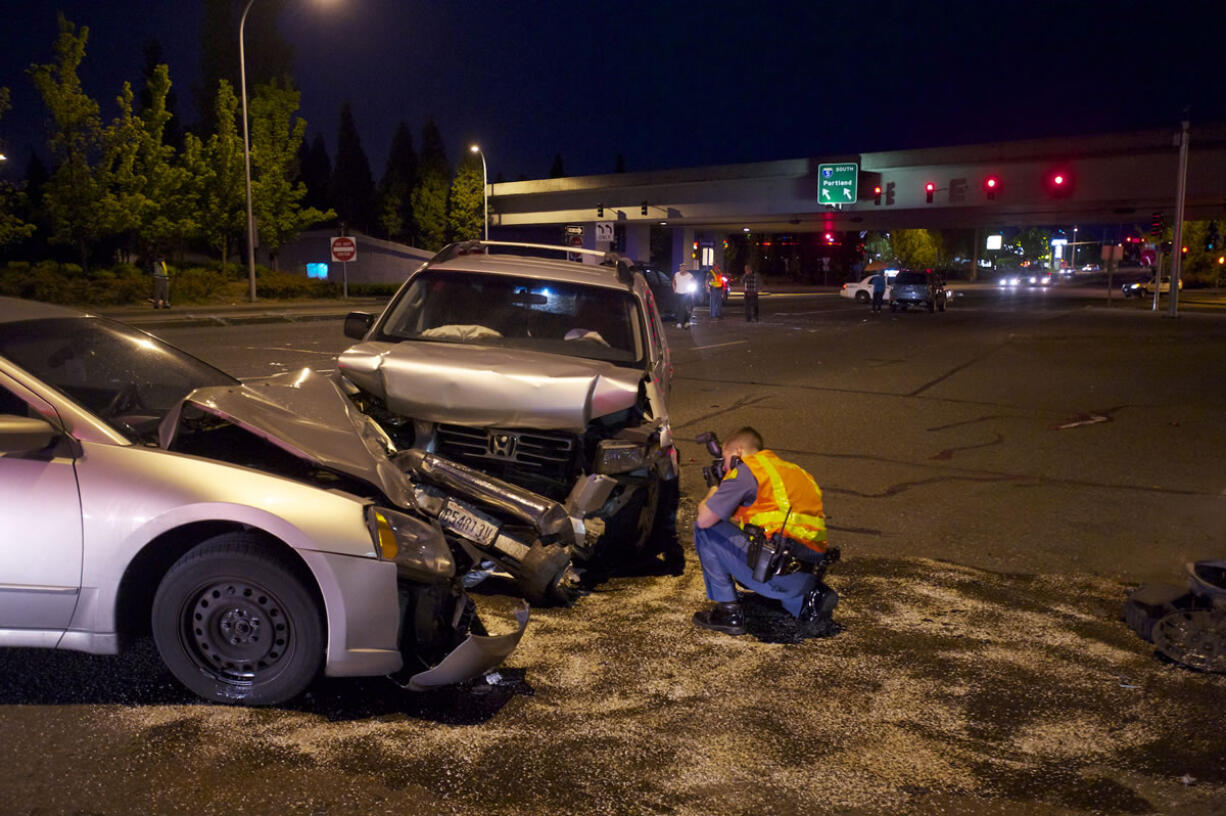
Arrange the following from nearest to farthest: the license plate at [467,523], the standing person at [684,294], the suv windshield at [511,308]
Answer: the license plate at [467,523], the suv windshield at [511,308], the standing person at [684,294]

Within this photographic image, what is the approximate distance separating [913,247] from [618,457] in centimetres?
11334

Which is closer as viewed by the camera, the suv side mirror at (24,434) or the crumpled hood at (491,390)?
the suv side mirror at (24,434)

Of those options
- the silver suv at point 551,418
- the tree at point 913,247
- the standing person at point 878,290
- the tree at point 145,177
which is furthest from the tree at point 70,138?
the tree at point 913,247

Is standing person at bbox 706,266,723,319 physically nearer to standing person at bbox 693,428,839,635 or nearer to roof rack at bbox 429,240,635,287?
roof rack at bbox 429,240,635,287

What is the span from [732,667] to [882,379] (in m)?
13.0

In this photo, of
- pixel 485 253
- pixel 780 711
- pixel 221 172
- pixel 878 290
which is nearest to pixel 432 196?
pixel 221 172

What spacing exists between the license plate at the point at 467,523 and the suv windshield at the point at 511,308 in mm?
2500

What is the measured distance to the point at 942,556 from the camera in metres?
→ 6.98

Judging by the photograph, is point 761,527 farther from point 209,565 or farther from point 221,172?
point 221,172

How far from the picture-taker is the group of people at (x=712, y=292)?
28.6m

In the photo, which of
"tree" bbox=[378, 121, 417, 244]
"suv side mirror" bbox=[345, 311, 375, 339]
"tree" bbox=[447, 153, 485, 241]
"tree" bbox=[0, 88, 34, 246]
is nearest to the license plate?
"suv side mirror" bbox=[345, 311, 375, 339]

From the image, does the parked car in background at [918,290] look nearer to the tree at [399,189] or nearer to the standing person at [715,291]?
the standing person at [715,291]

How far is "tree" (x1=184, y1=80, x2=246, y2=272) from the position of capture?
4119 centimetres

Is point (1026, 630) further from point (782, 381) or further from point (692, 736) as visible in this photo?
point (782, 381)
